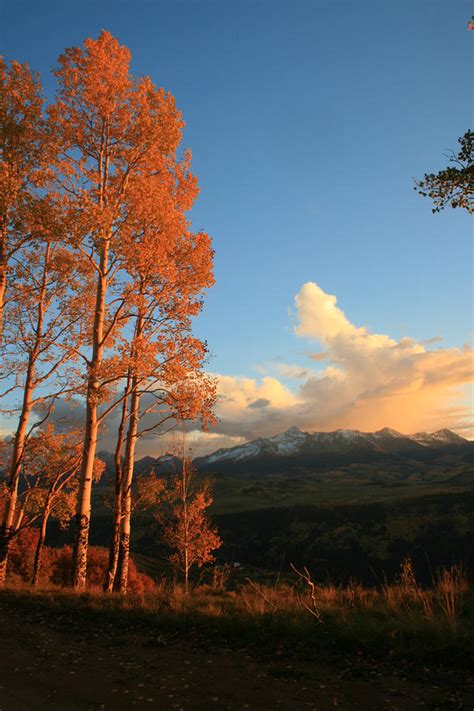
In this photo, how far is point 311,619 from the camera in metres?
7.81

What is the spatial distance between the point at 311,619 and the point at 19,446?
11.2 m

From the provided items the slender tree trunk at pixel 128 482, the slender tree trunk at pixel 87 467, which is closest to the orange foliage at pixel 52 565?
the slender tree trunk at pixel 128 482

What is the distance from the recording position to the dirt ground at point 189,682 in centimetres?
512

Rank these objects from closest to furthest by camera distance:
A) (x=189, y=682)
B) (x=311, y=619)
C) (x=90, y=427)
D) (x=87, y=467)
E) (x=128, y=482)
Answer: (x=189, y=682), (x=311, y=619), (x=87, y=467), (x=90, y=427), (x=128, y=482)

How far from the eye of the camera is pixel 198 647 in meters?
7.19

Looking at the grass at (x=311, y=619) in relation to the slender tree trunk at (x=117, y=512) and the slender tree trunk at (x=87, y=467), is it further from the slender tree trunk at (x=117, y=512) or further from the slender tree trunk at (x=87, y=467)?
the slender tree trunk at (x=117, y=512)

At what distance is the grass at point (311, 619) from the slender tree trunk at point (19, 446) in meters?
2.83

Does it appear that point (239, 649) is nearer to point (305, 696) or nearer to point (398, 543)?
point (305, 696)

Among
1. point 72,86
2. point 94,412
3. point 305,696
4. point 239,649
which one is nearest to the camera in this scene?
point 305,696

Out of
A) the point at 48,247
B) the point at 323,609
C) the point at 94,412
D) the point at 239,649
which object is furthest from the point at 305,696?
the point at 48,247

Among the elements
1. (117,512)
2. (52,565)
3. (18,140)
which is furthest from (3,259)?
Answer: (52,565)

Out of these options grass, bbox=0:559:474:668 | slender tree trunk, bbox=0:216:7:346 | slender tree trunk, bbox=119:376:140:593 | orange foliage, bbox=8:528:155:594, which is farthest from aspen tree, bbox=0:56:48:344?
orange foliage, bbox=8:528:155:594

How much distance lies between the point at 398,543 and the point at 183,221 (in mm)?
68709

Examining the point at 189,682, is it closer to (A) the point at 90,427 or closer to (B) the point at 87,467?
(B) the point at 87,467
